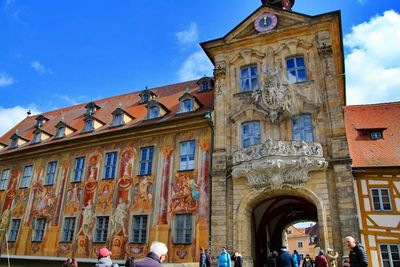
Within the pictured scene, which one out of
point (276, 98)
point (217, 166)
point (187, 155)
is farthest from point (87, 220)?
point (276, 98)

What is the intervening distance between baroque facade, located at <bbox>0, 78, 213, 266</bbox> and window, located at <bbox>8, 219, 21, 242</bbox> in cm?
7

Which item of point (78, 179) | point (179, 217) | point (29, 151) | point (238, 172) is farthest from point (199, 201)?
point (29, 151)

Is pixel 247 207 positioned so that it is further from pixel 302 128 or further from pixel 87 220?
pixel 87 220

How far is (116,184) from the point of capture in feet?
66.0

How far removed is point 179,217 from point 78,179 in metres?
7.88

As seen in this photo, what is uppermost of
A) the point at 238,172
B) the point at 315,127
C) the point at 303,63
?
the point at 303,63

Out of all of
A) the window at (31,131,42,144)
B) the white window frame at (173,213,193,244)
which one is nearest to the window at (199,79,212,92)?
the white window frame at (173,213,193,244)

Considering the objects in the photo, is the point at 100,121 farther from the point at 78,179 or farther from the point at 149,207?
the point at 149,207

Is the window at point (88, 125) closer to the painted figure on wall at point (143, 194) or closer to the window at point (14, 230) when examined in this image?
the painted figure on wall at point (143, 194)

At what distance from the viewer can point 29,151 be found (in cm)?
2459

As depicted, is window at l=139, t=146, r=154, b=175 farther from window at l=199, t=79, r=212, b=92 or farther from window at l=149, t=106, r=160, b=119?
window at l=199, t=79, r=212, b=92

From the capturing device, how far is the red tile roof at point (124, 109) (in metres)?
21.4

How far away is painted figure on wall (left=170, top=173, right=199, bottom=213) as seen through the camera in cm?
1761

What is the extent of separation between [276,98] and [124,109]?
1196 centimetres
